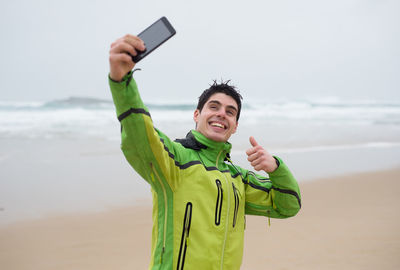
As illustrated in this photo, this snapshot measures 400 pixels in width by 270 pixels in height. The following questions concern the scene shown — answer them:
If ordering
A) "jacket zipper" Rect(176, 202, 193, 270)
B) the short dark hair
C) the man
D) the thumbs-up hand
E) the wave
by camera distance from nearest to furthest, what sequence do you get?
1. the man
2. "jacket zipper" Rect(176, 202, 193, 270)
3. the thumbs-up hand
4. the short dark hair
5. the wave

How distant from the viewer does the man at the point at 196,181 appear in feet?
4.88

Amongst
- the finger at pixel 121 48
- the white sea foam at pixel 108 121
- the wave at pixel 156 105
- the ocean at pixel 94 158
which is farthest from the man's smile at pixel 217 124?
the wave at pixel 156 105

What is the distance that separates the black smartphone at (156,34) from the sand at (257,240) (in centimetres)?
313

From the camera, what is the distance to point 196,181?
5.83ft

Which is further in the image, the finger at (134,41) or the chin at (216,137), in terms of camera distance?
the chin at (216,137)

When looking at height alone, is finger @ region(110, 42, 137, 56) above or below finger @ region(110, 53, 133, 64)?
above

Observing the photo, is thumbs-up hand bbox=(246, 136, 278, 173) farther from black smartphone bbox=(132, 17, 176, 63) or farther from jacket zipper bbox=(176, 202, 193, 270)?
black smartphone bbox=(132, 17, 176, 63)

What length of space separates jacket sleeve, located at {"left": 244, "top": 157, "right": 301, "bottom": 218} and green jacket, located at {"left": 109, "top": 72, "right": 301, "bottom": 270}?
4 cm

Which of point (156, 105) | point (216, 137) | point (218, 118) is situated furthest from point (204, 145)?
point (156, 105)

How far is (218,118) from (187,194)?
1.67 feet

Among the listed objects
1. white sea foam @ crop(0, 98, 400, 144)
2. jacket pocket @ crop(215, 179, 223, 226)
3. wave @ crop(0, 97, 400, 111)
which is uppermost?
wave @ crop(0, 97, 400, 111)

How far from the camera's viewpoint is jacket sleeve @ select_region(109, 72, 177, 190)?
4.79 ft

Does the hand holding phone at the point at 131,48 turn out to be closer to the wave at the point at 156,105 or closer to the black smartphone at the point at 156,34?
the black smartphone at the point at 156,34

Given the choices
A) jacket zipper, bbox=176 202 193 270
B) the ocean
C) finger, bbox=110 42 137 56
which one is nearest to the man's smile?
jacket zipper, bbox=176 202 193 270
